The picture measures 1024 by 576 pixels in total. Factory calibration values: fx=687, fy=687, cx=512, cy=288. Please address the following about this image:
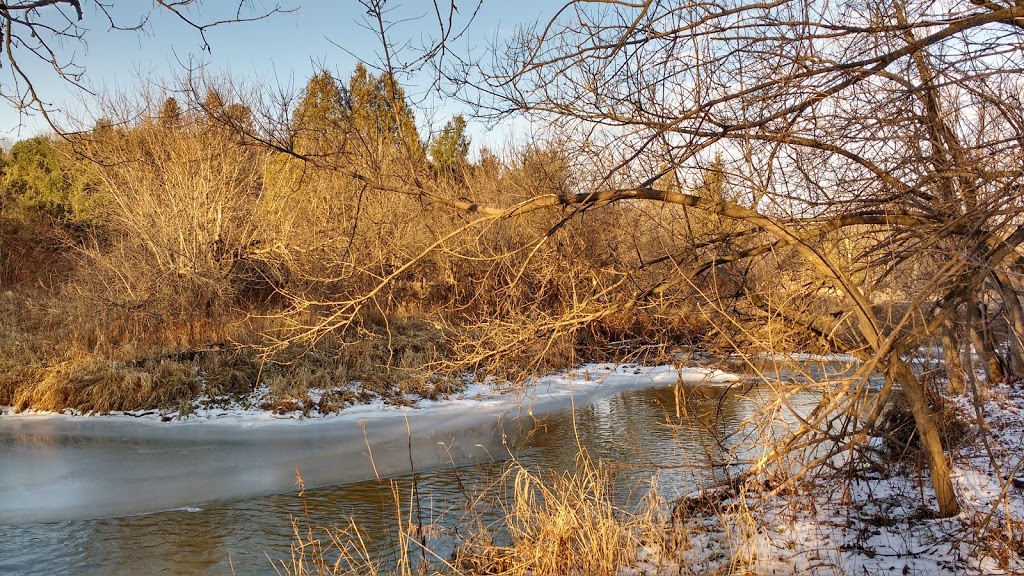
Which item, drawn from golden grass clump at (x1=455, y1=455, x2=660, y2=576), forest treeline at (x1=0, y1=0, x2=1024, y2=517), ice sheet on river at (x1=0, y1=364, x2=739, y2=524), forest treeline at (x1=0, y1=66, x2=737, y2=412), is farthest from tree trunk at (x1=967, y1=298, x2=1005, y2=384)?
forest treeline at (x1=0, y1=66, x2=737, y2=412)

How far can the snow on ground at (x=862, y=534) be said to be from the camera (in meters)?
4.08

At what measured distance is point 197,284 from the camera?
13703 millimetres

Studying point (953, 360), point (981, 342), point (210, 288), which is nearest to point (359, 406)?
point (210, 288)

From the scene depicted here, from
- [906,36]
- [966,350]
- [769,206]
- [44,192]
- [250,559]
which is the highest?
[44,192]

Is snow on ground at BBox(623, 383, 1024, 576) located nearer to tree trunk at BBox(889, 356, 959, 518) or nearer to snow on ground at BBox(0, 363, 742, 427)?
tree trunk at BBox(889, 356, 959, 518)

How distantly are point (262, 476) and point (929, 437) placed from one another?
6919 mm

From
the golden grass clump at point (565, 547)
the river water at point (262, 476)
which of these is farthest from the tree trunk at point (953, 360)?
the golden grass clump at point (565, 547)

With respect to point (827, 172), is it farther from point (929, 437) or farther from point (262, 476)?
point (262, 476)

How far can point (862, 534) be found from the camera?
15.4 ft

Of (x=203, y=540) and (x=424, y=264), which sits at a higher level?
(x=424, y=264)

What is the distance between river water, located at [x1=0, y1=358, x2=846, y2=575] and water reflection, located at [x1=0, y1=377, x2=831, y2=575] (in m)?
0.02

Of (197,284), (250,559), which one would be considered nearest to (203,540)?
(250,559)

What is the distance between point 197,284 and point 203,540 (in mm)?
8791

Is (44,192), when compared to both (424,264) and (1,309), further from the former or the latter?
(424,264)
